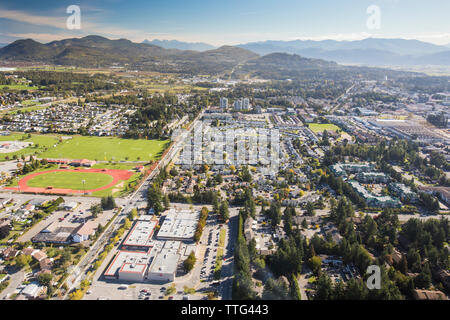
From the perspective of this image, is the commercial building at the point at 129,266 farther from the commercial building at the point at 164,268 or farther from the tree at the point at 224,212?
the tree at the point at 224,212

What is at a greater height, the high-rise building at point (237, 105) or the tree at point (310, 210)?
the high-rise building at point (237, 105)

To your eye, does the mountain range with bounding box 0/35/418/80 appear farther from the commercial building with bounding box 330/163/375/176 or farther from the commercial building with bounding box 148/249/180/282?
the commercial building with bounding box 148/249/180/282

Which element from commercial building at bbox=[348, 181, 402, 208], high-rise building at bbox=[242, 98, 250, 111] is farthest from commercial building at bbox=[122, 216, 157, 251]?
high-rise building at bbox=[242, 98, 250, 111]

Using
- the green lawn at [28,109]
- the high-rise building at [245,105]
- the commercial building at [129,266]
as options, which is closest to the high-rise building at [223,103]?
the high-rise building at [245,105]

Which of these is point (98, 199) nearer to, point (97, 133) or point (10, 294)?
point (10, 294)

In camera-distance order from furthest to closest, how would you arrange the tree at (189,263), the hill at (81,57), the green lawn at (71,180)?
the hill at (81,57) < the green lawn at (71,180) < the tree at (189,263)
